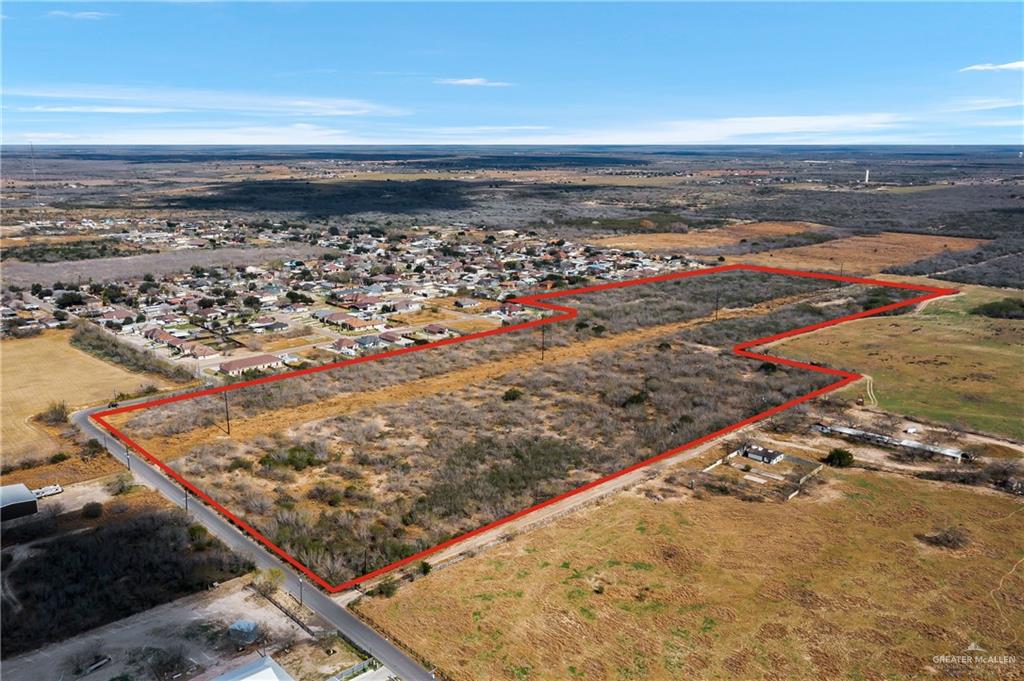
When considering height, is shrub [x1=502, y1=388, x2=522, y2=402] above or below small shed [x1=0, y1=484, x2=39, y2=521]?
below

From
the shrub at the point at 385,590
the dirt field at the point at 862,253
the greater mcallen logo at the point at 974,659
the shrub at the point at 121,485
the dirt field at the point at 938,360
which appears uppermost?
the dirt field at the point at 862,253

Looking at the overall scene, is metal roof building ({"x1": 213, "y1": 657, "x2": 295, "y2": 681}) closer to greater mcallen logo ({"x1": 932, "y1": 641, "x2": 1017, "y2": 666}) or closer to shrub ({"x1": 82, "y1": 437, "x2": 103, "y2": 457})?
greater mcallen logo ({"x1": 932, "y1": 641, "x2": 1017, "y2": 666})

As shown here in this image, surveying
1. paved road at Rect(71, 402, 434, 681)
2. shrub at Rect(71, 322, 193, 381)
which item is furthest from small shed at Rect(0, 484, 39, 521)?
shrub at Rect(71, 322, 193, 381)

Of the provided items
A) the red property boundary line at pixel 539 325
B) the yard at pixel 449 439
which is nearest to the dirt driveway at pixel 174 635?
the red property boundary line at pixel 539 325

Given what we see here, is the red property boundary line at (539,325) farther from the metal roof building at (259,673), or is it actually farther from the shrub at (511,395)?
the shrub at (511,395)

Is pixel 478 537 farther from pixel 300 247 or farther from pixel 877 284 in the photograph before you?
pixel 300 247

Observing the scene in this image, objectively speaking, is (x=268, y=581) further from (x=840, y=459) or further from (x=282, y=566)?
(x=840, y=459)

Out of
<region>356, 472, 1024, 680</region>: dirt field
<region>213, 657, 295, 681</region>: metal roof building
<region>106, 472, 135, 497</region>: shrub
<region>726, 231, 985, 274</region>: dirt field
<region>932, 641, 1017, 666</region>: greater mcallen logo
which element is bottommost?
<region>932, 641, 1017, 666</region>: greater mcallen logo
